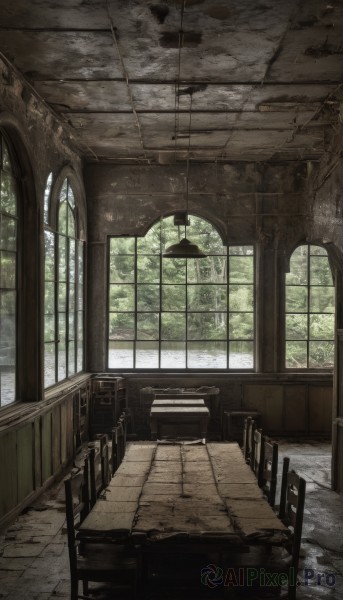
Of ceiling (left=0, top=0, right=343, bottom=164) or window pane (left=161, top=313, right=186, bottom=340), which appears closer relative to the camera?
ceiling (left=0, top=0, right=343, bottom=164)

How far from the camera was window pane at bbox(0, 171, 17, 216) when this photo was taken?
6.71 m

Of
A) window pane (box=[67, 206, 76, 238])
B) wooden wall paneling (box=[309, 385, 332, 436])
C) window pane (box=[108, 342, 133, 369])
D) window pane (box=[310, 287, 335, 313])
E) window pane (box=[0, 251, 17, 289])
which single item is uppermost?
window pane (box=[67, 206, 76, 238])

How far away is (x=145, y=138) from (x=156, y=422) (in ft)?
14.3

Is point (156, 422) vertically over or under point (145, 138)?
under

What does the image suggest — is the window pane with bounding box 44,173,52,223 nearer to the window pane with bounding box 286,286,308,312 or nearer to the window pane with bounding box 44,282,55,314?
the window pane with bounding box 44,282,55,314

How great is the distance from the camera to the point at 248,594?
374 cm

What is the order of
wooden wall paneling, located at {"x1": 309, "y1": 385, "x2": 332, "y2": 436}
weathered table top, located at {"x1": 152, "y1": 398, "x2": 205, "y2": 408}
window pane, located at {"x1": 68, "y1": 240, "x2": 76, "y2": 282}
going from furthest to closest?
wooden wall paneling, located at {"x1": 309, "y1": 385, "x2": 332, "y2": 436} → window pane, located at {"x1": 68, "y1": 240, "x2": 76, "y2": 282} → weathered table top, located at {"x1": 152, "y1": 398, "x2": 205, "y2": 408}

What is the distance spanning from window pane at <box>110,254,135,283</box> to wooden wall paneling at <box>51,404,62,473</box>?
3.37 metres

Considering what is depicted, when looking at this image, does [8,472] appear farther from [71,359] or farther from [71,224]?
[71,224]

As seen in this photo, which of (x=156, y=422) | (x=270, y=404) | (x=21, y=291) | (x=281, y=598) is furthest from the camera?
(x=270, y=404)

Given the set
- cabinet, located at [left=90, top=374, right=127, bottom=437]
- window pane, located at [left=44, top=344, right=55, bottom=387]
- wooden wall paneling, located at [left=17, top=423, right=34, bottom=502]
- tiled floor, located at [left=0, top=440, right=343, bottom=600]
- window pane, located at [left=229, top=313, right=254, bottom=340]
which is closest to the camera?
tiled floor, located at [left=0, top=440, right=343, bottom=600]

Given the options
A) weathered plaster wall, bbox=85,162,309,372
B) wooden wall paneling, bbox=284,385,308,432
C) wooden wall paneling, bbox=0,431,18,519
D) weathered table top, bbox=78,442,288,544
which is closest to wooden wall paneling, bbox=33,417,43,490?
wooden wall paneling, bbox=0,431,18,519

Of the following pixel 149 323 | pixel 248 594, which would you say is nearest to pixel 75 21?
pixel 248 594

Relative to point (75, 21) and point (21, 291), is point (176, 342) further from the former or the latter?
point (75, 21)
